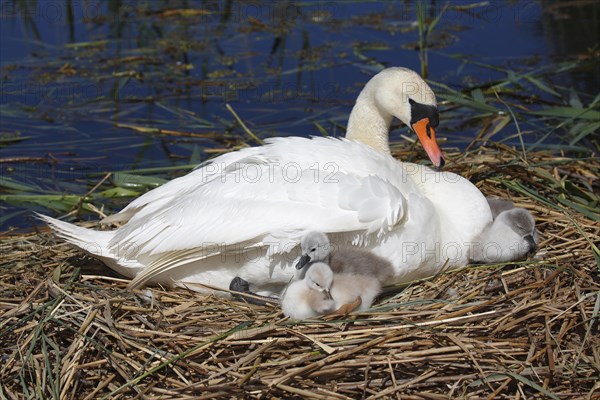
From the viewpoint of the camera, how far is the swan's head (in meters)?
5.31

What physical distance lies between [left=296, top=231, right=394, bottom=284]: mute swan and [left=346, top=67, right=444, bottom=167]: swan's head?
0.89 m

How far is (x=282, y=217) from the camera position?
→ 458 centimetres

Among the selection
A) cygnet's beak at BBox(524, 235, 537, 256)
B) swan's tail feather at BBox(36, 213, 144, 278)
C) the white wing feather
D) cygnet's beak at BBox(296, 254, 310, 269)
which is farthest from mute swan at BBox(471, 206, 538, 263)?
swan's tail feather at BBox(36, 213, 144, 278)

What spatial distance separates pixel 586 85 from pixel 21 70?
564 cm

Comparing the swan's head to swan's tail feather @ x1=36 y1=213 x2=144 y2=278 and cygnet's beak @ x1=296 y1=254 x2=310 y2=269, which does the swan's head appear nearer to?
cygnet's beak @ x1=296 y1=254 x2=310 y2=269

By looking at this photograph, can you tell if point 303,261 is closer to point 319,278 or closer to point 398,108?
point 319,278

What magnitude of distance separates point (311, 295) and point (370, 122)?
5.00 ft

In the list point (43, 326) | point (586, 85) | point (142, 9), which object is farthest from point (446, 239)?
point (142, 9)

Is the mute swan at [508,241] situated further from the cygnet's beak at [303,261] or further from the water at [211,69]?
the water at [211,69]

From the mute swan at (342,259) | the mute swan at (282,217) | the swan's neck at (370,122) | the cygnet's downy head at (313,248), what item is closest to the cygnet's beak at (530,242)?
the mute swan at (282,217)

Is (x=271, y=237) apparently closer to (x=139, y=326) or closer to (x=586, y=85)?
(x=139, y=326)

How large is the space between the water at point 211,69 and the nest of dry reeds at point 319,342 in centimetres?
212

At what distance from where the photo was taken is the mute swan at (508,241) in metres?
4.98

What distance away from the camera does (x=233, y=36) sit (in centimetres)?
1062
